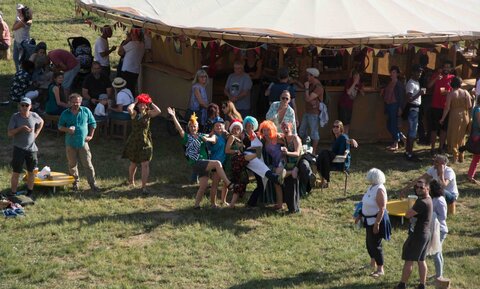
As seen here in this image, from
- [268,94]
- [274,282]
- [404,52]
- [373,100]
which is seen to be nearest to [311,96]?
[268,94]

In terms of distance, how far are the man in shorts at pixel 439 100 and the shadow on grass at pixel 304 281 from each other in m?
6.17

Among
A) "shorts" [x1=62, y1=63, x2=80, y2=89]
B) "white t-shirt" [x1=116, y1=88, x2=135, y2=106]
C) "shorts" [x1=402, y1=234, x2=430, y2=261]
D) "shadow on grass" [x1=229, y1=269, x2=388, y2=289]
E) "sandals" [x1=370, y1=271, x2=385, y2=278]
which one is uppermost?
"shorts" [x1=62, y1=63, x2=80, y2=89]

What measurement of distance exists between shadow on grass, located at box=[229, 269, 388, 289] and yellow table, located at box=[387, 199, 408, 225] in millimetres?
1977

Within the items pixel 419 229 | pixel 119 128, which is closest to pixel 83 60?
pixel 119 128

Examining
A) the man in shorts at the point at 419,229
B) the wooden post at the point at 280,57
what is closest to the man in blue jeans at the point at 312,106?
the wooden post at the point at 280,57

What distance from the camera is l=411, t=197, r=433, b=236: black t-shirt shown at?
1038cm

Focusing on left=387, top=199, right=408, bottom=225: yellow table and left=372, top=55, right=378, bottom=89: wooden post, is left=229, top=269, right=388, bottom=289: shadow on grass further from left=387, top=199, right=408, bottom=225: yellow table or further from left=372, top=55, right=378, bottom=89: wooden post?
left=372, top=55, right=378, bottom=89: wooden post

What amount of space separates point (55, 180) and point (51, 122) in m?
3.54

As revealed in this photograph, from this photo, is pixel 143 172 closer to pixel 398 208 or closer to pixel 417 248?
pixel 398 208

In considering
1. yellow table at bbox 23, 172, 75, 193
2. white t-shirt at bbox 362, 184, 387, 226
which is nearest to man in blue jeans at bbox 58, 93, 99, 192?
yellow table at bbox 23, 172, 75, 193

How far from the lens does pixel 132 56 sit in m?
18.5

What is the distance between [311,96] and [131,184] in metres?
3.67

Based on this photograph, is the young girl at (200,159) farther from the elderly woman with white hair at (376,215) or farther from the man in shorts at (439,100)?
the man in shorts at (439,100)

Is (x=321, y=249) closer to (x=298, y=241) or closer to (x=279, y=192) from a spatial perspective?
(x=298, y=241)
